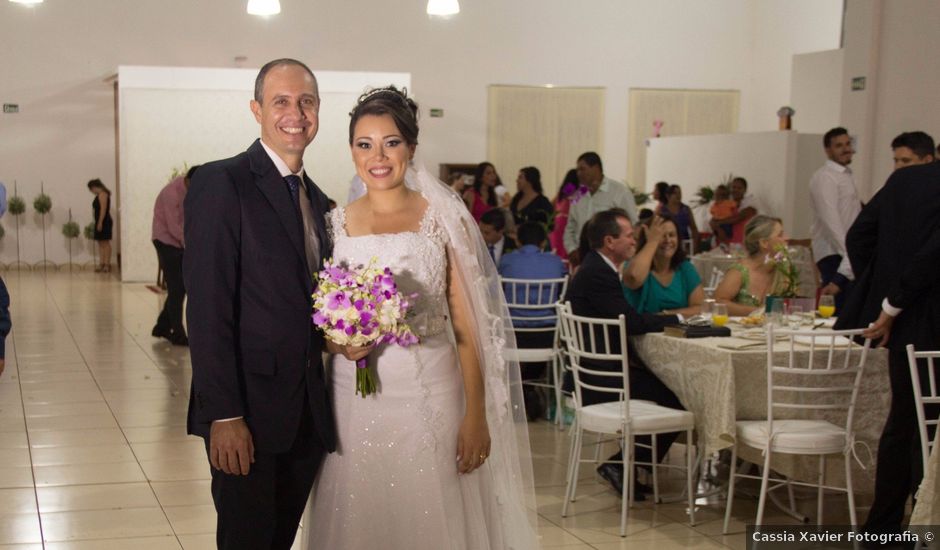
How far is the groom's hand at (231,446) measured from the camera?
266 centimetres

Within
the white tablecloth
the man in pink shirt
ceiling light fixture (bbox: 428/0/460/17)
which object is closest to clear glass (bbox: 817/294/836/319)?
the white tablecloth

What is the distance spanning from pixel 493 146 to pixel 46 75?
7.63 m

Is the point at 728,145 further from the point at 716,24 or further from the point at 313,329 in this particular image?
the point at 313,329

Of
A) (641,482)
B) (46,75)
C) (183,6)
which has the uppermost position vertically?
(183,6)

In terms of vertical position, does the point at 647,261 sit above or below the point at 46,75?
below

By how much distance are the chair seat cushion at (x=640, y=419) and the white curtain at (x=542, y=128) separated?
1441cm

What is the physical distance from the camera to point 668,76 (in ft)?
65.0

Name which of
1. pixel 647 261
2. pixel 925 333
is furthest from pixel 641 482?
pixel 925 333

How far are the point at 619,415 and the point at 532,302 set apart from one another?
2214mm

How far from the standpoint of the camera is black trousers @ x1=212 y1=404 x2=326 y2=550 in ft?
9.04

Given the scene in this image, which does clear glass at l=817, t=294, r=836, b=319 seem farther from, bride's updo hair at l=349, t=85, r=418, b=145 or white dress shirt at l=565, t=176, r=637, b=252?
bride's updo hair at l=349, t=85, r=418, b=145

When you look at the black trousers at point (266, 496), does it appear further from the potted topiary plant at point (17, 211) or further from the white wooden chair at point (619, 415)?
the potted topiary plant at point (17, 211)

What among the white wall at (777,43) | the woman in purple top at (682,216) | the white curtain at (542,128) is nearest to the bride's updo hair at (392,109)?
the woman in purple top at (682,216)

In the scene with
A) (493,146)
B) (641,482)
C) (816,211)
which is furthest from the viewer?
(493,146)
